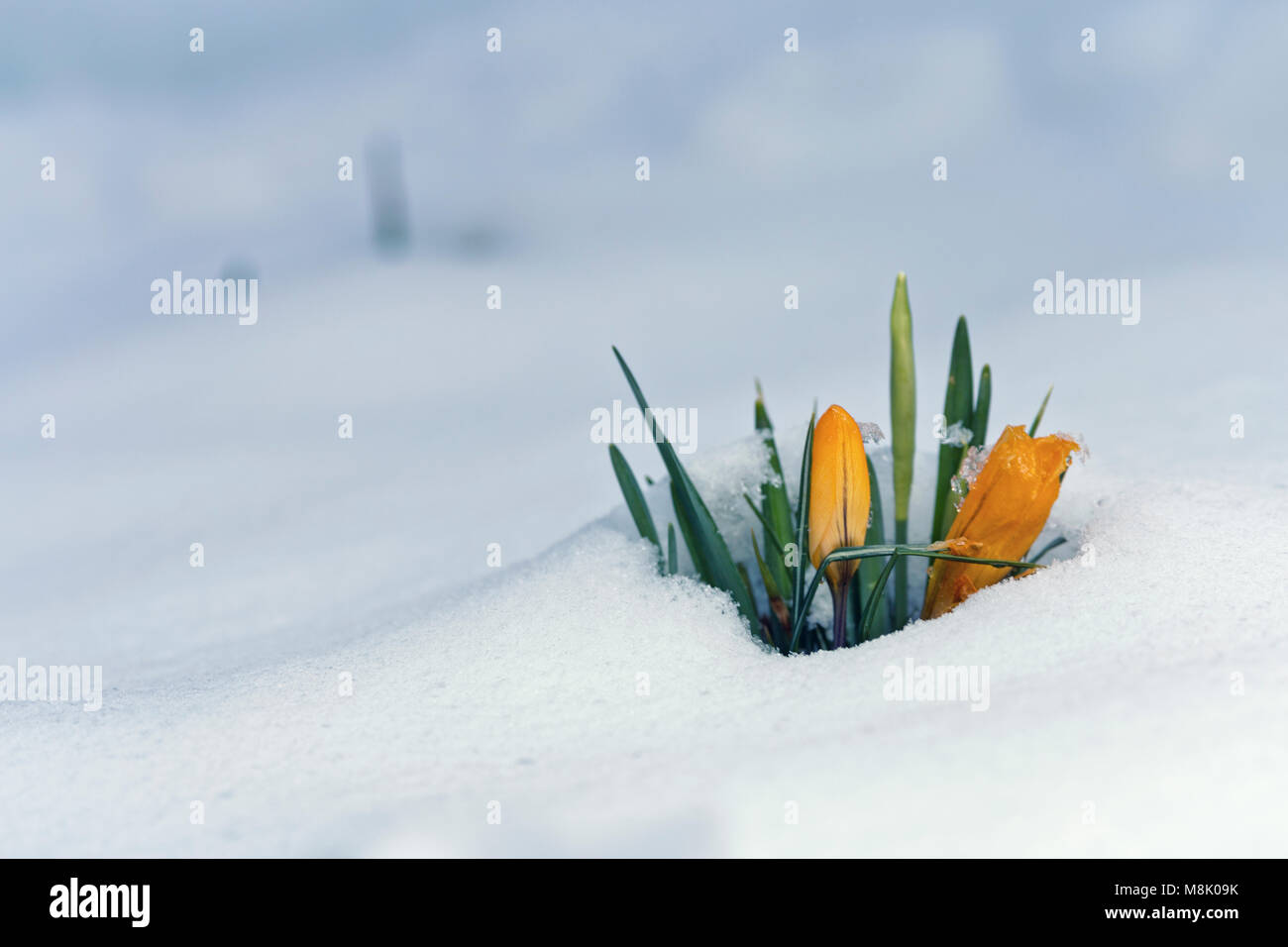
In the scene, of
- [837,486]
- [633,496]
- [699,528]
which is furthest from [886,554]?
[633,496]

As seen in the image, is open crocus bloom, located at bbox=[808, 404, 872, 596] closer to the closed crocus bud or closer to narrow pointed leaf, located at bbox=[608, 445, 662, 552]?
the closed crocus bud

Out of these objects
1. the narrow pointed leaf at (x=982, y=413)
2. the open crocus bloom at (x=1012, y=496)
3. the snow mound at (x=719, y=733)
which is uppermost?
the narrow pointed leaf at (x=982, y=413)

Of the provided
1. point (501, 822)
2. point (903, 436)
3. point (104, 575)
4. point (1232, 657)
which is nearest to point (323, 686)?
point (501, 822)

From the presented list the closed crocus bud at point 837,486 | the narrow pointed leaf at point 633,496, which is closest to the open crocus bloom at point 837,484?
the closed crocus bud at point 837,486

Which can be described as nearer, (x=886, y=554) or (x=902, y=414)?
(x=886, y=554)

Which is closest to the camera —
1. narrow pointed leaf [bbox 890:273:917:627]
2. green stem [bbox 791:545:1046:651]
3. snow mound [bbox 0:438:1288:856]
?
snow mound [bbox 0:438:1288:856]

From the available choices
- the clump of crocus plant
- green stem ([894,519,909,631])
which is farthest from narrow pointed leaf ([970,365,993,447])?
green stem ([894,519,909,631])

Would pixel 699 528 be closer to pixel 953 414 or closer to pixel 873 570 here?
pixel 873 570

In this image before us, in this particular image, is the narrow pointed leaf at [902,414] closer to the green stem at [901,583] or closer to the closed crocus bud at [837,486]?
the green stem at [901,583]

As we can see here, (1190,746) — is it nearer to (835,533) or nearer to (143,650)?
(835,533)
